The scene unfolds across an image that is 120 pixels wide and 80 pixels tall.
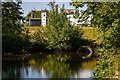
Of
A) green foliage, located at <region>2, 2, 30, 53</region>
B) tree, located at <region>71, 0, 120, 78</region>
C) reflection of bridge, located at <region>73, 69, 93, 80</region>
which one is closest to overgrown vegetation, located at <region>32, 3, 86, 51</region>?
green foliage, located at <region>2, 2, 30, 53</region>

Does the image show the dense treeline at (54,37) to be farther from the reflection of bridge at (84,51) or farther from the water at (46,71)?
the water at (46,71)

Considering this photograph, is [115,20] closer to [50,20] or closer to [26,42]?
[26,42]

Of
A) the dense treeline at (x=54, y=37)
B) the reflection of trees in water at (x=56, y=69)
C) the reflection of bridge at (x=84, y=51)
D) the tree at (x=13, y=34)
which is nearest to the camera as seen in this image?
the reflection of trees in water at (x=56, y=69)

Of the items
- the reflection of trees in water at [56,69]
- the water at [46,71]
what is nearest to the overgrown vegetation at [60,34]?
the reflection of trees in water at [56,69]

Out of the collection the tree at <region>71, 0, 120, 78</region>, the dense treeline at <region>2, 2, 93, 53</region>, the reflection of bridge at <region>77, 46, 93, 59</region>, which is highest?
the tree at <region>71, 0, 120, 78</region>

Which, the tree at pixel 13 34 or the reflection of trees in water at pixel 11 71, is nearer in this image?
the reflection of trees in water at pixel 11 71

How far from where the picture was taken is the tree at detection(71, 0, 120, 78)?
19.2ft

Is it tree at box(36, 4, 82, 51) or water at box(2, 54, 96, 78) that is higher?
tree at box(36, 4, 82, 51)

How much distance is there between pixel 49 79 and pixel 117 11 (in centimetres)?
763

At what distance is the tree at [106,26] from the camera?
5.85m

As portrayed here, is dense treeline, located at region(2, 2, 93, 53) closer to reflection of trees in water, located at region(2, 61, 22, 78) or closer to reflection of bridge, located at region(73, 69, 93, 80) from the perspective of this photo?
reflection of trees in water, located at region(2, 61, 22, 78)

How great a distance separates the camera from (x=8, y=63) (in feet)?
58.2

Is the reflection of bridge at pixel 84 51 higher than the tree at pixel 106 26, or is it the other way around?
the tree at pixel 106 26

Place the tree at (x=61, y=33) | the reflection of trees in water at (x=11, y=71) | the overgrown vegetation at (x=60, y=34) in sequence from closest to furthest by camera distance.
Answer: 1. the reflection of trees in water at (x=11, y=71)
2. the overgrown vegetation at (x=60, y=34)
3. the tree at (x=61, y=33)
